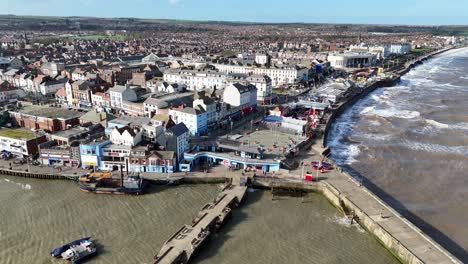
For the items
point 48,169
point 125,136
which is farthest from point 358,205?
point 48,169

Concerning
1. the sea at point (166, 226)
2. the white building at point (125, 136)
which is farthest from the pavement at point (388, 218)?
the white building at point (125, 136)

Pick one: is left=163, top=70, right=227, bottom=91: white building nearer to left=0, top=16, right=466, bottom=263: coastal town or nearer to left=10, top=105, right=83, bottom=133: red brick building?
left=0, top=16, right=466, bottom=263: coastal town

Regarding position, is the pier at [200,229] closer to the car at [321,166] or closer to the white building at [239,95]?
the car at [321,166]

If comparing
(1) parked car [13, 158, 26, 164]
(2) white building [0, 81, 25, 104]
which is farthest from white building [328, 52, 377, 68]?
(1) parked car [13, 158, 26, 164]

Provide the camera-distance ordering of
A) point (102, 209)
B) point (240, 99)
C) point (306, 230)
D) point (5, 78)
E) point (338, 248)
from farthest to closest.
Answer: point (5, 78) → point (240, 99) → point (102, 209) → point (306, 230) → point (338, 248)

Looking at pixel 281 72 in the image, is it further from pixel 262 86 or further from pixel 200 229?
pixel 200 229

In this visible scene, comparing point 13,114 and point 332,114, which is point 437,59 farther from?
point 13,114

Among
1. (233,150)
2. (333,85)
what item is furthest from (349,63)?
(233,150)
